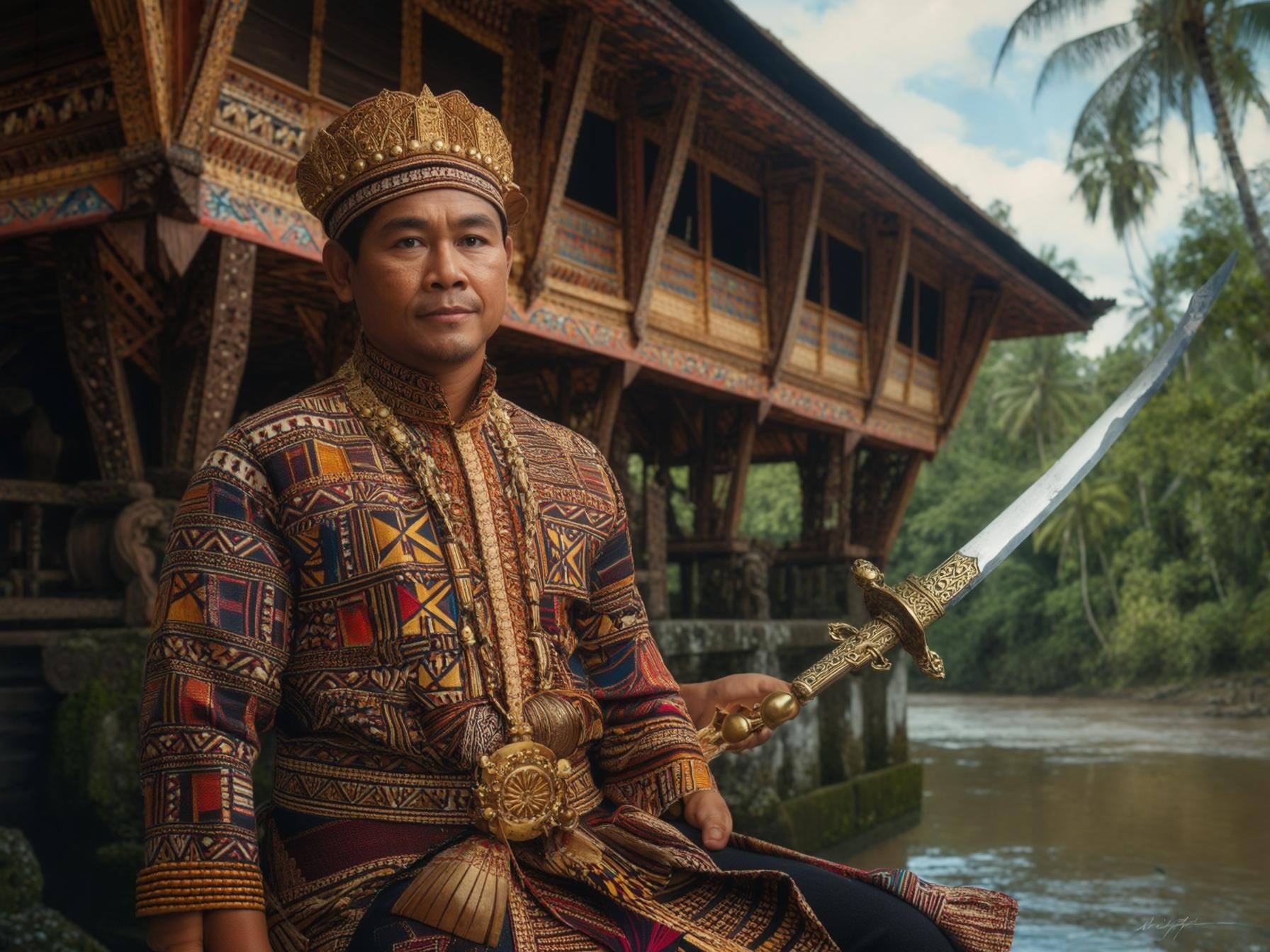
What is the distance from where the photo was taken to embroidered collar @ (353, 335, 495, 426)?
2150 mm

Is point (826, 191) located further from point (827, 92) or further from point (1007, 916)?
point (1007, 916)

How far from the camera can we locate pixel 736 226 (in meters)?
11.1

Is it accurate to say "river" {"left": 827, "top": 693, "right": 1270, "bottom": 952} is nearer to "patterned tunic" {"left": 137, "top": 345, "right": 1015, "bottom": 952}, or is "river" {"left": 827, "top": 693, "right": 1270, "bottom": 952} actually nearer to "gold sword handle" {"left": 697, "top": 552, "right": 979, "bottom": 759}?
"gold sword handle" {"left": 697, "top": 552, "right": 979, "bottom": 759}

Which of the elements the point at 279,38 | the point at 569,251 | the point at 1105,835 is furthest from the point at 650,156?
the point at 1105,835

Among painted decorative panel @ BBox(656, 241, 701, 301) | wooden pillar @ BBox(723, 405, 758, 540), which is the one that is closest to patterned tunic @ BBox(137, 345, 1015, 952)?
painted decorative panel @ BBox(656, 241, 701, 301)

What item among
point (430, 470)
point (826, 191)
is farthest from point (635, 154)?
point (430, 470)

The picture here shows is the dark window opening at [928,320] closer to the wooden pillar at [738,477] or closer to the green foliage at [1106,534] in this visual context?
the wooden pillar at [738,477]

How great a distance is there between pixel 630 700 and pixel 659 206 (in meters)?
6.89

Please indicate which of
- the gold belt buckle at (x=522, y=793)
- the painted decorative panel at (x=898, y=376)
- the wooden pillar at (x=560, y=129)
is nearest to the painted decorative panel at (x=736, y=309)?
the wooden pillar at (x=560, y=129)

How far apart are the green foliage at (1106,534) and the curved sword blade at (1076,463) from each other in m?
22.6

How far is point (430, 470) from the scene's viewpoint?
2.10 metres

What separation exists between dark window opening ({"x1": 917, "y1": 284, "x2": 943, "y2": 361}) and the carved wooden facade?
31 mm

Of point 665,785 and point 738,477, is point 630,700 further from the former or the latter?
point 738,477

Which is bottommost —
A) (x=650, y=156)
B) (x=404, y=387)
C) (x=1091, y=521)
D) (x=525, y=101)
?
(x=404, y=387)
